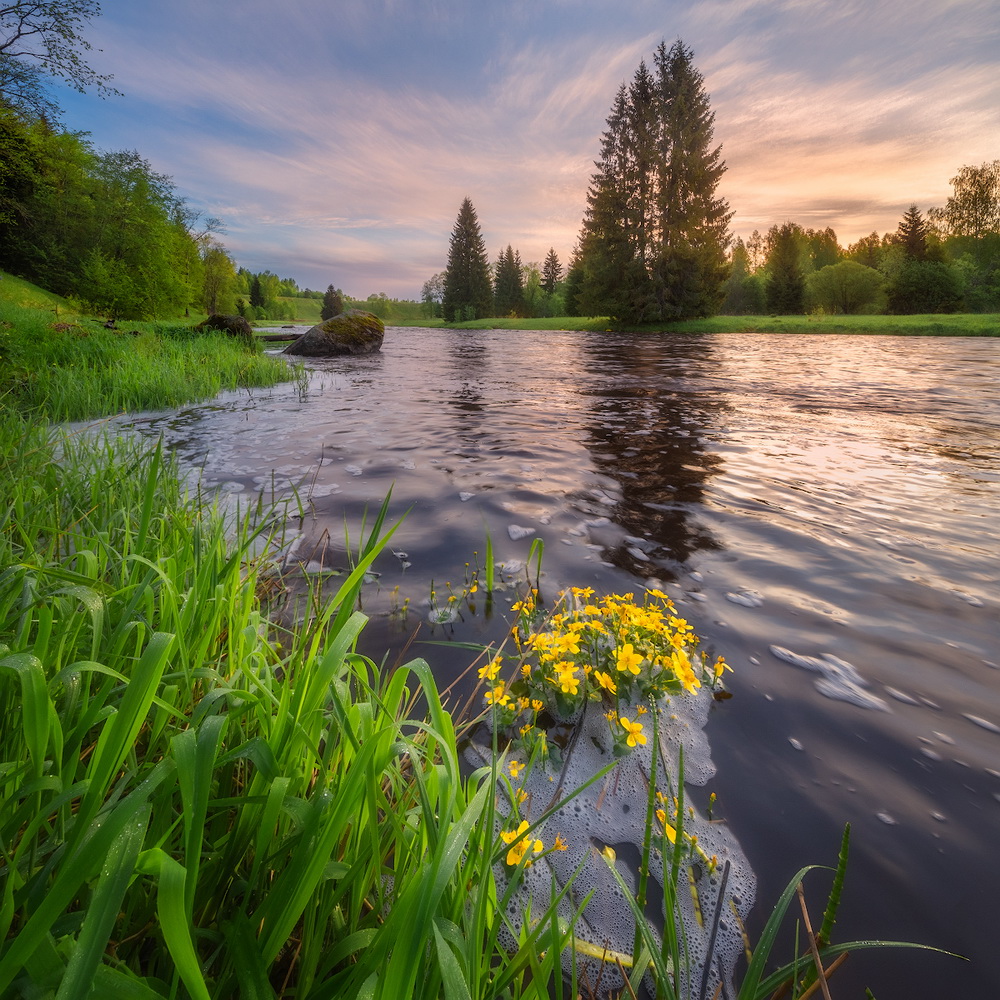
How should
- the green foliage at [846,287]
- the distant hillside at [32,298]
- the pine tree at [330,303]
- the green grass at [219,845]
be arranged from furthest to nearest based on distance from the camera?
the pine tree at [330,303]
the green foliage at [846,287]
the distant hillside at [32,298]
the green grass at [219,845]

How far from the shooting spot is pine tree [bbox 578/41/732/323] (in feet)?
122

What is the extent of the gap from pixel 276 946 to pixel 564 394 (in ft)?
38.8

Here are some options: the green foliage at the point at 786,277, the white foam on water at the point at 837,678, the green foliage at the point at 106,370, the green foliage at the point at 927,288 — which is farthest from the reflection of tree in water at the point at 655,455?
the green foliage at the point at 786,277

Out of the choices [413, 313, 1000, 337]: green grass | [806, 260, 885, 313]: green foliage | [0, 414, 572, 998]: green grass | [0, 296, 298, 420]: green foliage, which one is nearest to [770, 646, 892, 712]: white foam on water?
[0, 414, 572, 998]: green grass

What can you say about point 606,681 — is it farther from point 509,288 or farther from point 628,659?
point 509,288

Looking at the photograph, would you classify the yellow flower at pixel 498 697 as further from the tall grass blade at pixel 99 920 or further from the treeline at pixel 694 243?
the treeline at pixel 694 243

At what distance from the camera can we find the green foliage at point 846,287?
54344 millimetres

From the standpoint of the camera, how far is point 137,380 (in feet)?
28.6

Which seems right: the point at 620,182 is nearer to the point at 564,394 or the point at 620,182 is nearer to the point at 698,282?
the point at 698,282

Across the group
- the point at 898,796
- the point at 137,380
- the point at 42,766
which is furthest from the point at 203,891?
the point at 137,380

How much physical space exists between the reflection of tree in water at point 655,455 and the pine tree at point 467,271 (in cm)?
6524

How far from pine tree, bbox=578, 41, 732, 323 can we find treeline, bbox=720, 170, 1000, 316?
8.09 m

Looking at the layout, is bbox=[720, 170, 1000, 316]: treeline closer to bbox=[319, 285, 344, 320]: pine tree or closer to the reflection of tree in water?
the reflection of tree in water

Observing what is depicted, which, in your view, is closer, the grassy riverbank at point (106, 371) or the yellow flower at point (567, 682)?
the yellow flower at point (567, 682)
